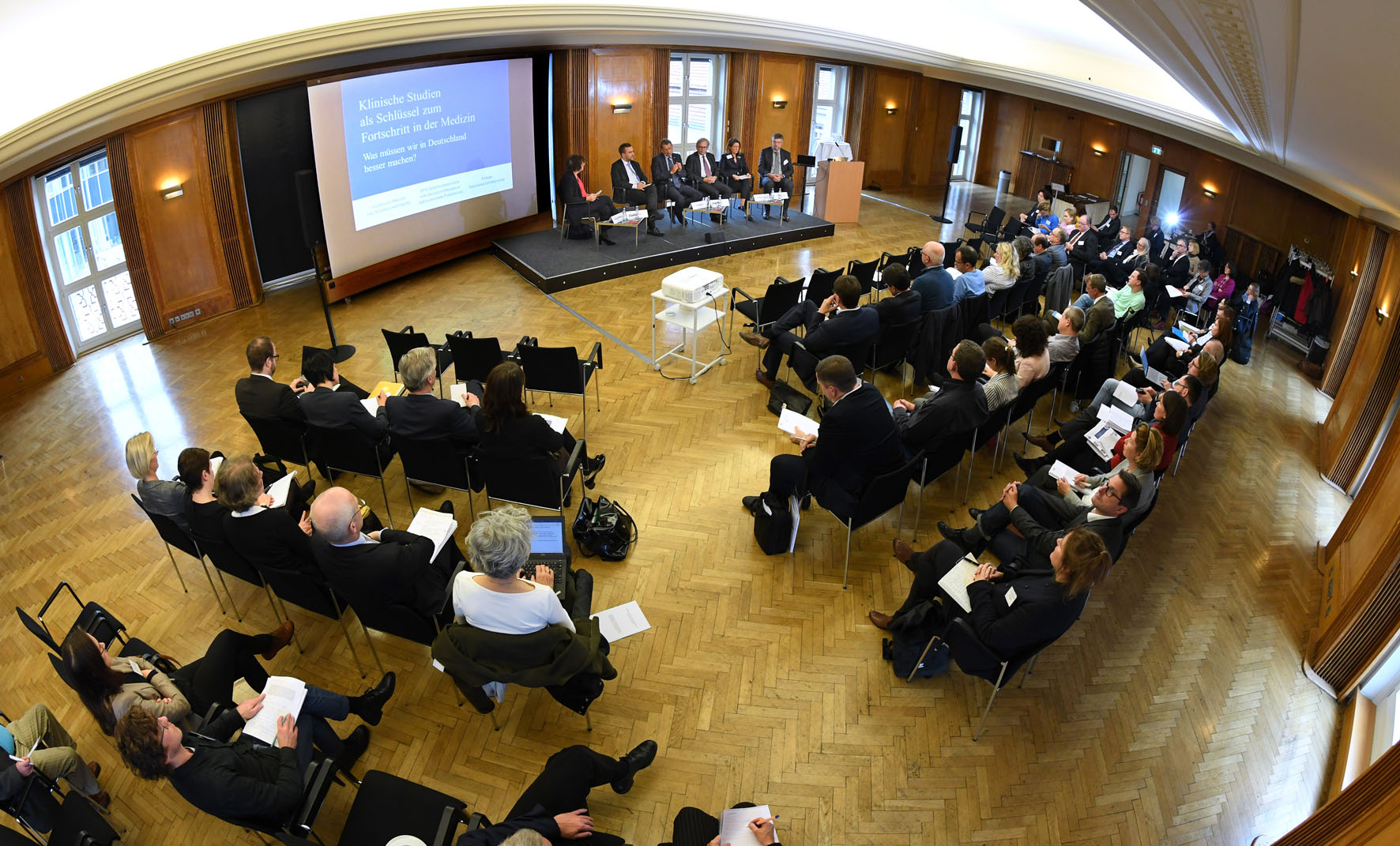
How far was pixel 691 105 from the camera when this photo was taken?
1313 centimetres

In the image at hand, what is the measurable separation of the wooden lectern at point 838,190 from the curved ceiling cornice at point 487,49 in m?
1.71

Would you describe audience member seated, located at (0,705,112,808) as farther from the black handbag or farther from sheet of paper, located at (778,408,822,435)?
sheet of paper, located at (778,408,822,435)

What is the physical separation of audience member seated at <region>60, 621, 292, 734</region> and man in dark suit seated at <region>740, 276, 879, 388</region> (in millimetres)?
4273

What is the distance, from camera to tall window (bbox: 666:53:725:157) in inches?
504

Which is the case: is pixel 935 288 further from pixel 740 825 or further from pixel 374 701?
pixel 374 701

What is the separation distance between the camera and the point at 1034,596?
139 inches

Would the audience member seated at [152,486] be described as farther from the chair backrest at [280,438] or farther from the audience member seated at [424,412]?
the audience member seated at [424,412]

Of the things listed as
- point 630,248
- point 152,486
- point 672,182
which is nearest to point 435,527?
point 152,486

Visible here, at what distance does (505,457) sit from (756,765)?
6.90ft

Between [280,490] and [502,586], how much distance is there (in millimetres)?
2025

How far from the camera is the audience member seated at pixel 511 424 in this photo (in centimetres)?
427

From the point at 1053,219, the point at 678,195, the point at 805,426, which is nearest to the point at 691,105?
the point at 678,195

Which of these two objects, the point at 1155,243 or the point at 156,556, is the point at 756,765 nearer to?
the point at 156,556

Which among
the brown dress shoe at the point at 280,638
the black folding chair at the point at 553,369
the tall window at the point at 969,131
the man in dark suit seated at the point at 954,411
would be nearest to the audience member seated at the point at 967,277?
the man in dark suit seated at the point at 954,411
